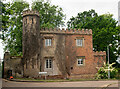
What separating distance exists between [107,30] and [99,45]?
3.59 meters

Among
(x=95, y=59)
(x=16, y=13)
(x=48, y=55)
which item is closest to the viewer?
(x=48, y=55)

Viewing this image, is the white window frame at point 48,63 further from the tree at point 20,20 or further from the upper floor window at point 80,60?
the tree at point 20,20

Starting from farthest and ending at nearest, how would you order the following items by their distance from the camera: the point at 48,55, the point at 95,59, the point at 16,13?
the point at 16,13 < the point at 95,59 < the point at 48,55

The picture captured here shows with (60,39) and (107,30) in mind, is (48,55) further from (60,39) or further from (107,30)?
(107,30)

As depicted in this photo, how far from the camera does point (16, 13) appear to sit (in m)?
35.1

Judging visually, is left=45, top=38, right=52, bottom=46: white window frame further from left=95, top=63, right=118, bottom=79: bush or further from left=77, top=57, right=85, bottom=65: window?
left=95, top=63, right=118, bottom=79: bush

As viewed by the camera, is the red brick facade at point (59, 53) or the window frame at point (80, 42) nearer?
the red brick facade at point (59, 53)

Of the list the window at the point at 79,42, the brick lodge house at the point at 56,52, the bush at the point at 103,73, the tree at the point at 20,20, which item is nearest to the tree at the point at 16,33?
the tree at the point at 20,20

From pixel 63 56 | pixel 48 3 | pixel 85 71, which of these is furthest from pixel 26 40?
pixel 48 3

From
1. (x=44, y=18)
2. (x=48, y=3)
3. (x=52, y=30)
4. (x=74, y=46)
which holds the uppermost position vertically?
(x=48, y=3)

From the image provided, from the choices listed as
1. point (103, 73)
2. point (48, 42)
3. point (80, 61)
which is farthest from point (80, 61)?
point (48, 42)

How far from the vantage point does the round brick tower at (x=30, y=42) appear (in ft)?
83.8

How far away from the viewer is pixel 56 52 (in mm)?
27578

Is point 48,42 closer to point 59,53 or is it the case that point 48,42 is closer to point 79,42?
point 59,53
